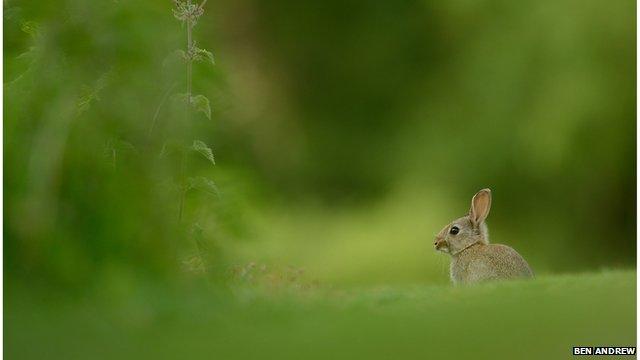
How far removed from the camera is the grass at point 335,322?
3.19 feet

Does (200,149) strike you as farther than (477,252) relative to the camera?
No

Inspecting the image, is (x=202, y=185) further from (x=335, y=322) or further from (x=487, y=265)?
(x=487, y=265)

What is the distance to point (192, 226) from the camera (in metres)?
1.23

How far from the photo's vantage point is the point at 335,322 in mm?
1241

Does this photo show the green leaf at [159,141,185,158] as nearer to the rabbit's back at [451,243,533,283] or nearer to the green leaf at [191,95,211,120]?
the green leaf at [191,95,211,120]

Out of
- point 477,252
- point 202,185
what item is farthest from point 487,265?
point 202,185

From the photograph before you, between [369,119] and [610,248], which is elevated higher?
[369,119]

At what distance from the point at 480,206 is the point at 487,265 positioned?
0.11 m

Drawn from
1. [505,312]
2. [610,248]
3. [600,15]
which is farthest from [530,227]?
[505,312]

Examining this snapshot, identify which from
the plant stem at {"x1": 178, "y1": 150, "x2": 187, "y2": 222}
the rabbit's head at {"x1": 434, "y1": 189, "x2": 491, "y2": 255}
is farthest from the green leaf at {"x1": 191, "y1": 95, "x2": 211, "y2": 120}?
the rabbit's head at {"x1": 434, "y1": 189, "x2": 491, "y2": 255}

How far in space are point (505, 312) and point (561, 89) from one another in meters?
0.96

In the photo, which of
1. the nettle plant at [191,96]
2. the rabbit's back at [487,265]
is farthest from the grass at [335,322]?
the nettle plant at [191,96]

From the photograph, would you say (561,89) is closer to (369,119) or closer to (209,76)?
(369,119)

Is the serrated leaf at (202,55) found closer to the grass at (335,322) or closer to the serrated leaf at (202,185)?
the serrated leaf at (202,185)
